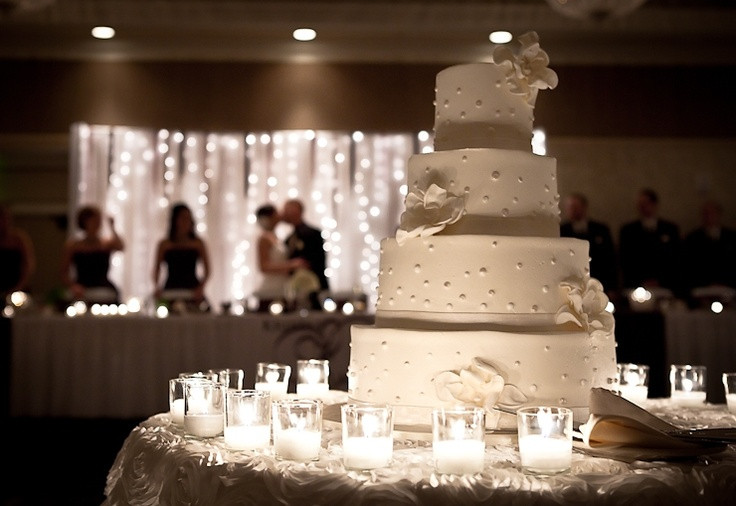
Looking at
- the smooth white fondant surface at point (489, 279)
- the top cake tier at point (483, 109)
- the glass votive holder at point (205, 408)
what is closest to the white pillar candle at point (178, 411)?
the glass votive holder at point (205, 408)

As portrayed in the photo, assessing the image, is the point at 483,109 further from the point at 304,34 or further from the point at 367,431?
the point at 304,34

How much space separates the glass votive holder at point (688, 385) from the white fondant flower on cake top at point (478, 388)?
110cm

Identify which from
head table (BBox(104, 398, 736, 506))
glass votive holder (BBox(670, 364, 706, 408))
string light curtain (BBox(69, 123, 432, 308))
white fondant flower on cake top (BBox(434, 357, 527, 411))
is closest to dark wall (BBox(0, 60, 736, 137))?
string light curtain (BBox(69, 123, 432, 308))

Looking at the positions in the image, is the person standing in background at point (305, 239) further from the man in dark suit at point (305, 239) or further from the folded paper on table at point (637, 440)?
the folded paper on table at point (637, 440)

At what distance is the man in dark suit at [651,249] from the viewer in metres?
8.32

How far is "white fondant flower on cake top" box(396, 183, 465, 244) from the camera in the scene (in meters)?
2.59

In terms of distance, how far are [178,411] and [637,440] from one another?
1.29 metres

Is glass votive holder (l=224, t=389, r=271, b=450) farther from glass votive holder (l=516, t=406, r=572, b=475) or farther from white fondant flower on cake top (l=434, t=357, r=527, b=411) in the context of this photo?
glass votive holder (l=516, t=406, r=572, b=475)

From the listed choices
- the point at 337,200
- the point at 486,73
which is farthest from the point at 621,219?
the point at 486,73

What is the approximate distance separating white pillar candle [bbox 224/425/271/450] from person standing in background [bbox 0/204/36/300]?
20.8 ft

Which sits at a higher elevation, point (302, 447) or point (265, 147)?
point (265, 147)

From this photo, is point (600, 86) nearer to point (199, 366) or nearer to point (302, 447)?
point (199, 366)

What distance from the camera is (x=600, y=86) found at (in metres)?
9.85

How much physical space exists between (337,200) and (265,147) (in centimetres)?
98
